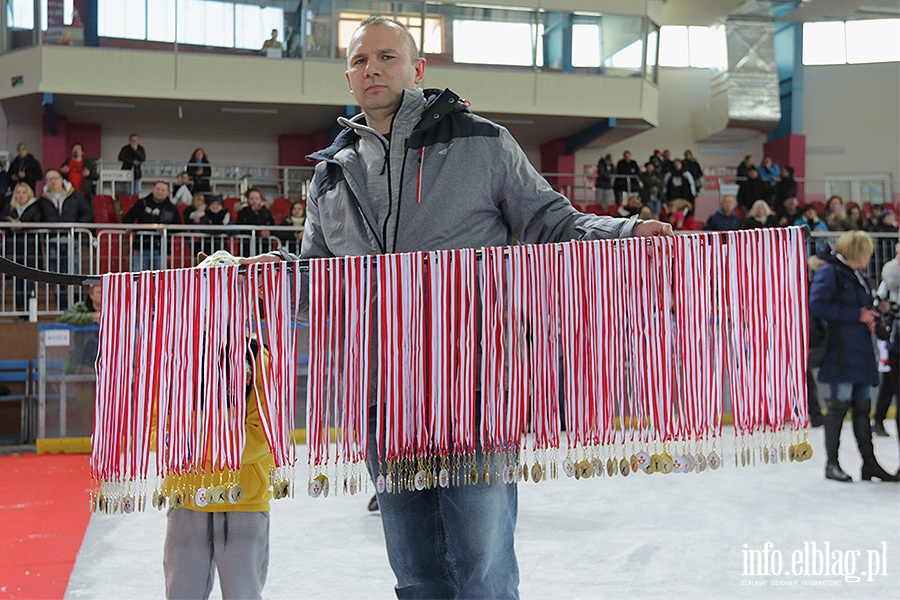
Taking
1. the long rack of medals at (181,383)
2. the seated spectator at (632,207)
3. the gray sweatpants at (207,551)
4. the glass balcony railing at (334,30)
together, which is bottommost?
the gray sweatpants at (207,551)

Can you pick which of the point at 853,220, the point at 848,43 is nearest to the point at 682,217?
the point at 853,220

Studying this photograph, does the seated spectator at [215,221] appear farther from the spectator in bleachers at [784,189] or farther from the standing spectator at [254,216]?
the spectator in bleachers at [784,189]

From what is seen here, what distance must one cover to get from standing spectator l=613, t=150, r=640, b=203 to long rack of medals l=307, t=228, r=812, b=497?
1378cm

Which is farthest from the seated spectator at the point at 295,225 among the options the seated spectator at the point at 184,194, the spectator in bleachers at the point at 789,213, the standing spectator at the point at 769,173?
the standing spectator at the point at 769,173

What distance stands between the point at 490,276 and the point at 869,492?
4697mm

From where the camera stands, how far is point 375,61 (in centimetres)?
204

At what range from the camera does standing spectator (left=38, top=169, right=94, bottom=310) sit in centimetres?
923

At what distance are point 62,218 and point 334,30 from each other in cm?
662

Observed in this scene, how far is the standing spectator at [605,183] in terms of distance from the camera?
15.7 meters

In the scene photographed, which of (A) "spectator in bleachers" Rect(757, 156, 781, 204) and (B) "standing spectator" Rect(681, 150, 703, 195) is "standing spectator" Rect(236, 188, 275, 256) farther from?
(A) "spectator in bleachers" Rect(757, 156, 781, 204)

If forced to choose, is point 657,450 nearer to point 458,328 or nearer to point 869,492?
point 458,328

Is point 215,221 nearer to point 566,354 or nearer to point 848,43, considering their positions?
point 566,354

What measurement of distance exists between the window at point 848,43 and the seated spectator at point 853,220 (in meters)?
5.94

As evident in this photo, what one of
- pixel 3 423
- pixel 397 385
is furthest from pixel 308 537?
pixel 3 423
